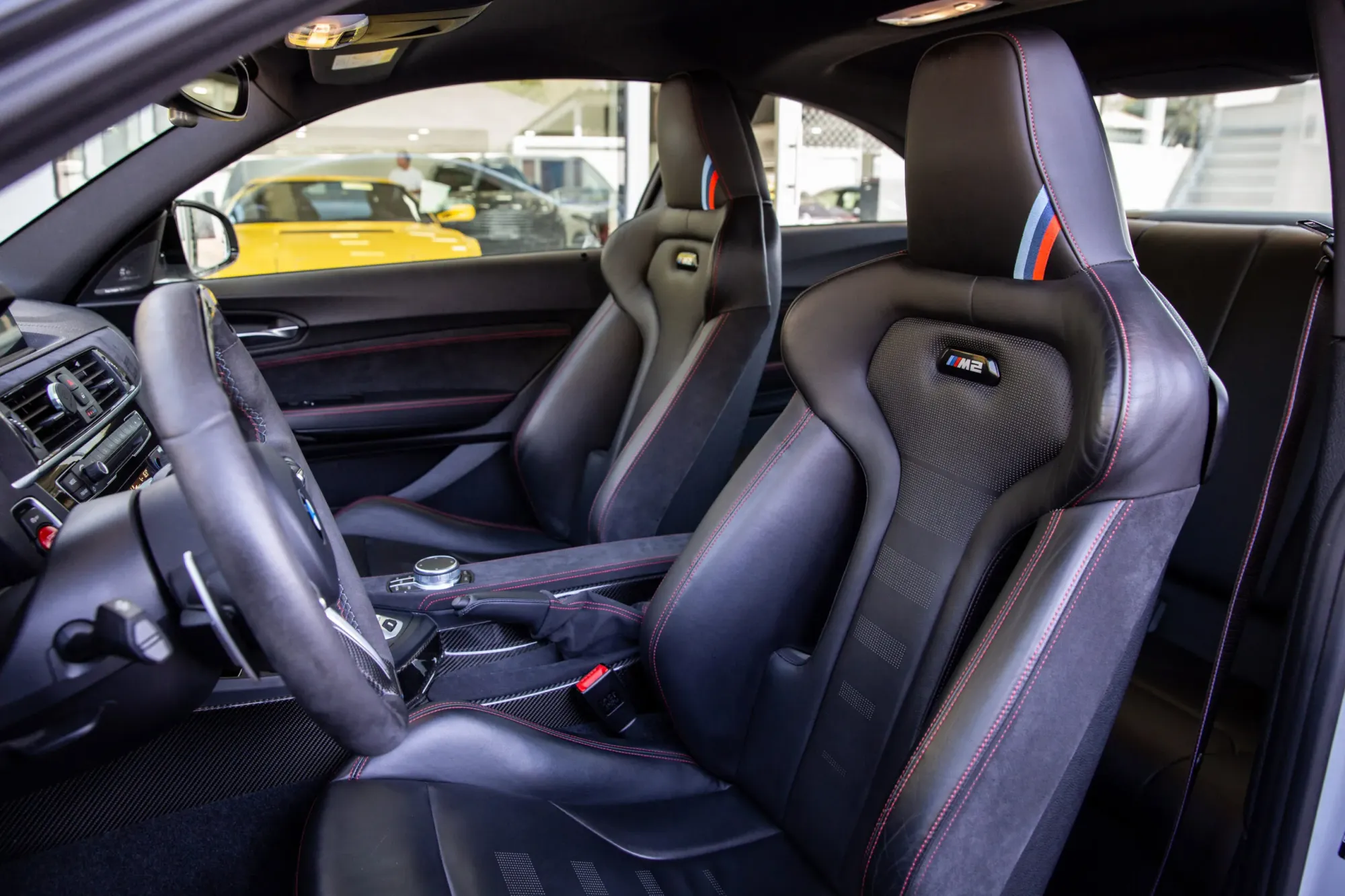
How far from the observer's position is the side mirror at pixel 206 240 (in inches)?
83.5

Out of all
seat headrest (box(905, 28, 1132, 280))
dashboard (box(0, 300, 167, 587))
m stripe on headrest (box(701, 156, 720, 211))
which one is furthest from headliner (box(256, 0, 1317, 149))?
seat headrest (box(905, 28, 1132, 280))

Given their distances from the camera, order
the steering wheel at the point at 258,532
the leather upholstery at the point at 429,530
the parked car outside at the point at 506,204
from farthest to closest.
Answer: the parked car outside at the point at 506,204, the leather upholstery at the point at 429,530, the steering wheel at the point at 258,532

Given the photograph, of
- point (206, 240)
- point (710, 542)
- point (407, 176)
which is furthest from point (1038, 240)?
point (407, 176)

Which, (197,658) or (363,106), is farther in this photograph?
(363,106)

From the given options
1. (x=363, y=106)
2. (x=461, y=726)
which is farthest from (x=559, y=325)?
(x=461, y=726)

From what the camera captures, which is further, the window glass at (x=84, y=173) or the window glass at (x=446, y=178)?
the window glass at (x=446, y=178)

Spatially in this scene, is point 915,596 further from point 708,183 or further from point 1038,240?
point 708,183

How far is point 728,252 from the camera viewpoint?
2.07 metres

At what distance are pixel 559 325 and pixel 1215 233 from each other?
160 cm

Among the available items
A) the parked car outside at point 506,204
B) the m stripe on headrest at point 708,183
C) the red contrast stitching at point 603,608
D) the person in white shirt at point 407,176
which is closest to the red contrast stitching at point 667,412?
the m stripe on headrest at point 708,183

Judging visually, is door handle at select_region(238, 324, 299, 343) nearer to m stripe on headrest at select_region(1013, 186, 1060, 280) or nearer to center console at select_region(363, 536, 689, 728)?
center console at select_region(363, 536, 689, 728)

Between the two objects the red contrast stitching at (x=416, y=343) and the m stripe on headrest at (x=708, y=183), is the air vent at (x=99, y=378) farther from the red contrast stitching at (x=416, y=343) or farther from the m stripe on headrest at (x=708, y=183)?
the m stripe on headrest at (x=708, y=183)

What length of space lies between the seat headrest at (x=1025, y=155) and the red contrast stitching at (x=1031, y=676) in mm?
290

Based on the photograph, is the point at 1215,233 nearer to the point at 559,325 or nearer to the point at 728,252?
the point at 728,252
